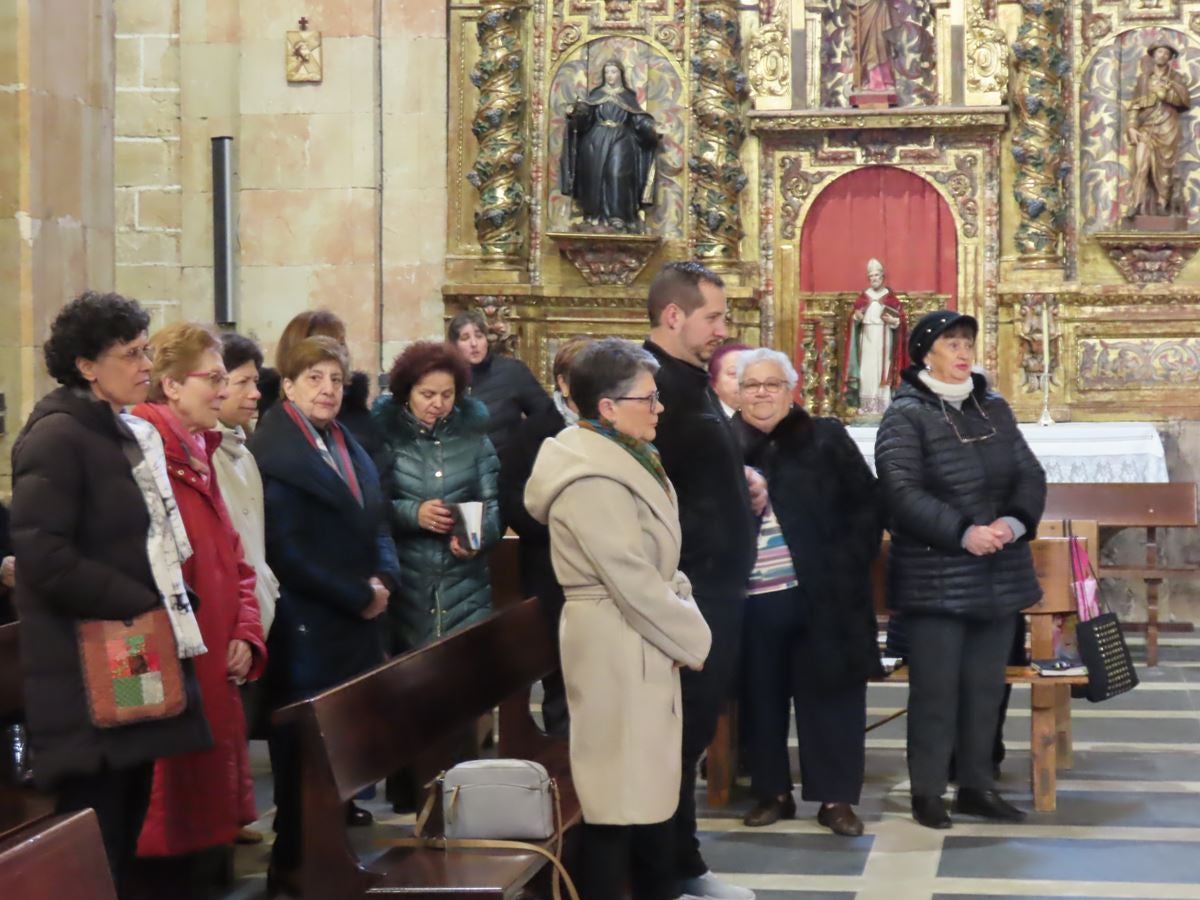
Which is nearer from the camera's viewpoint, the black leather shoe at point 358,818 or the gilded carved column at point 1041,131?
the black leather shoe at point 358,818

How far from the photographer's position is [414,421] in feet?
19.5

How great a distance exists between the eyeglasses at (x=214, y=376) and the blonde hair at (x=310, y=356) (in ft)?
1.97

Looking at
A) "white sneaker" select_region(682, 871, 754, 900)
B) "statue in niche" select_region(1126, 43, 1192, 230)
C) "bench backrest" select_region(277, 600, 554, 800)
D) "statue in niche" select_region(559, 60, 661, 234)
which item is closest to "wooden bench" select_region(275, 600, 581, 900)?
"bench backrest" select_region(277, 600, 554, 800)

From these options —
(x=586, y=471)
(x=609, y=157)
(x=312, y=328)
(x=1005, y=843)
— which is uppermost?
(x=609, y=157)

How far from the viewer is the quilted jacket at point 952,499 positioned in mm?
5762

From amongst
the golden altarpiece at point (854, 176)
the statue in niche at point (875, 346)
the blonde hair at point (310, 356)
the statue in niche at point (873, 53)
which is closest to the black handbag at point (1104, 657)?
the blonde hair at point (310, 356)

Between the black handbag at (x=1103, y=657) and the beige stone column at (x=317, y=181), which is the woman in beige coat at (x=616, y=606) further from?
the beige stone column at (x=317, y=181)

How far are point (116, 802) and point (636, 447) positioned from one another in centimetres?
145

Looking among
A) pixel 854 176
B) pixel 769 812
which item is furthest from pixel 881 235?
pixel 769 812

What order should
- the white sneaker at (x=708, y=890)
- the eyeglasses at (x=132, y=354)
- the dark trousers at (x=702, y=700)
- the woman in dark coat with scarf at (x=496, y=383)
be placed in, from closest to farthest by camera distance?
the eyeglasses at (x=132, y=354)
the dark trousers at (x=702, y=700)
the white sneaker at (x=708, y=890)
the woman in dark coat with scarf at (x=496, y=383)

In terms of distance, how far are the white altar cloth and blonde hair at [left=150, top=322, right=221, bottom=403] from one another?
6.02m

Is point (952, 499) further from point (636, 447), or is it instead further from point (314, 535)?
point (314, 535)

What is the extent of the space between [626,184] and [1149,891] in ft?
24.0

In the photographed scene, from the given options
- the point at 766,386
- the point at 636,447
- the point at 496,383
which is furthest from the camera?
the point at 496,383
